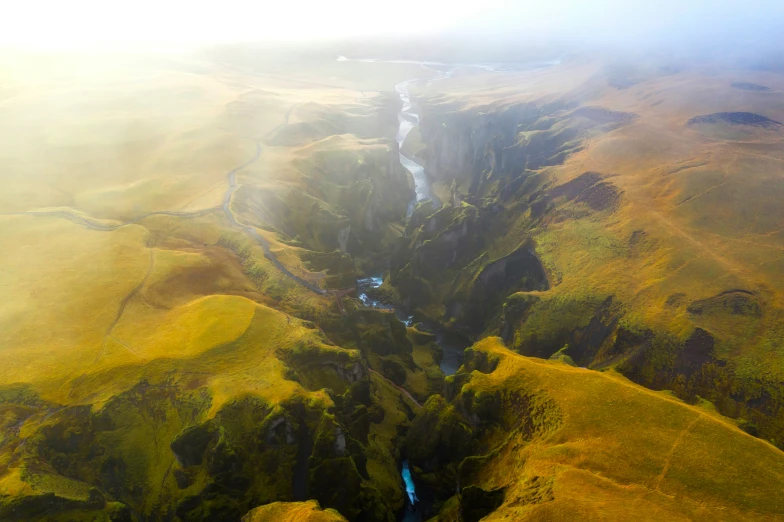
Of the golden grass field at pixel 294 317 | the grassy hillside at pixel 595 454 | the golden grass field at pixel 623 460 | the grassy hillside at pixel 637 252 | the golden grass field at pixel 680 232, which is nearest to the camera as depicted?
the golden grass field at pixel 623 460

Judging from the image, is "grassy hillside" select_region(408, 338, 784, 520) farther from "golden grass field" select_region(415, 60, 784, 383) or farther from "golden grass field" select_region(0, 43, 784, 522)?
"golden grass field" select_region(415, 60, 784, 383)

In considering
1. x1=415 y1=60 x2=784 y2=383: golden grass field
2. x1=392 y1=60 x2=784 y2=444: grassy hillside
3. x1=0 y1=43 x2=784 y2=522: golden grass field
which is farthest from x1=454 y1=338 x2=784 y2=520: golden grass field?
x1=415 y1=60 x2=784 y2=383: golden grass field

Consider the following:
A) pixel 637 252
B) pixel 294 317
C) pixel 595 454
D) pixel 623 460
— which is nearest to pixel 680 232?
pixel 637 252

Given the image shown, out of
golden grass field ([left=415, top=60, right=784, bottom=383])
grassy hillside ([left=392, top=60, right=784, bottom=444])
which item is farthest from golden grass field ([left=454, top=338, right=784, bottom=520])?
golden grass field ([left=415, top=60, right=784, bottom=383])

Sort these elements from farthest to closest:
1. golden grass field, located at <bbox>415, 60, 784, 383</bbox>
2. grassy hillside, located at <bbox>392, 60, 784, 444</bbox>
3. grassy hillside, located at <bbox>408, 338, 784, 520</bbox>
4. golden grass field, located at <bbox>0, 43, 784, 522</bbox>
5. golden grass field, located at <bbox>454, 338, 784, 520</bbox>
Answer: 1. golden grass field, located at <bbox>415, 60, 784, 383</bbox>
2. grassy hillside, located at <bbox>392, 60, 784, 444</bbox>
3. golden grass field, located at <bbox>0, 43, 784, 522</bbox>
4. grassy hillside, located at <bbox>408, 338, 784, 520</bbox>
5. golden grass field, located at <bbox>454, 338, 784, 520</bbox>

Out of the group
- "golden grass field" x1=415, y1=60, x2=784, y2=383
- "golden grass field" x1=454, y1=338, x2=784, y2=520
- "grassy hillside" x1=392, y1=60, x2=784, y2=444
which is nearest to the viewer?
"golden grass field" x1=454, y1=338, x2=784, y2=520

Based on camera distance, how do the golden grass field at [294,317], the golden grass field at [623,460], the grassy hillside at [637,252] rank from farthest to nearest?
the grassy hillside at [637,252] → the golden grass field at [294,317] → the golden grass field at [623,460]

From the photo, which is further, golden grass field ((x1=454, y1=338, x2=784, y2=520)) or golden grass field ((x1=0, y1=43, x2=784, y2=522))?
golden grass field ((x1=0, y1=43, x2=784, y2=522))

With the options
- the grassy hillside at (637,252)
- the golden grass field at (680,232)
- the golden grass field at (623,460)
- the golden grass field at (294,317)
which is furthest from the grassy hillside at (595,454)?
the golden grass field at (680,232)

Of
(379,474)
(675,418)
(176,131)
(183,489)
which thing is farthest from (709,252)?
(176,131)

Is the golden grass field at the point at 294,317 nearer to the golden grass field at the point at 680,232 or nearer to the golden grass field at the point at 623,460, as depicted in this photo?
the golden grass field at the point at 623,460

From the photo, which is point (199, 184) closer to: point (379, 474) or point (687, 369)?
point (379, 474)
